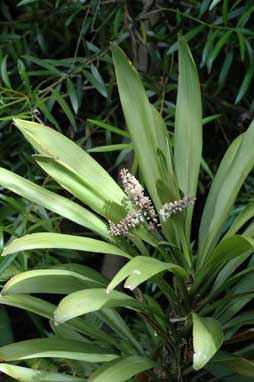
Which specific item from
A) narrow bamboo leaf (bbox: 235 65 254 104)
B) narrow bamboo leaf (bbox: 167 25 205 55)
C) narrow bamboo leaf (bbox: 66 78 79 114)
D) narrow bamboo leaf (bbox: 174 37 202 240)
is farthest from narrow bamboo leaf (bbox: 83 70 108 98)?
narrow bamboo leaf (bbox: 174 37 202 240)

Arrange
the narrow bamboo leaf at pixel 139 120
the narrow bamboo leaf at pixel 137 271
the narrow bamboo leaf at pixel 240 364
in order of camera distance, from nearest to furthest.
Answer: the narrow bamboo leaf at pixel 137 271, the narrow bamboo leaf at pixel 240 364, the narrow bamboo leaf at pixel 139 120

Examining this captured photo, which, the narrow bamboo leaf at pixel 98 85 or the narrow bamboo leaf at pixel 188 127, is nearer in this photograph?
the narrow bamboo leaf at pixel 188 127

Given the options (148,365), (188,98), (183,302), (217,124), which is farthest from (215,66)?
(148,365)

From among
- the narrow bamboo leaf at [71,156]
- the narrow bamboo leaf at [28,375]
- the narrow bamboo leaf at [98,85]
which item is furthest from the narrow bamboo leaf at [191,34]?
the narrow bamboo leaf at [28,375]

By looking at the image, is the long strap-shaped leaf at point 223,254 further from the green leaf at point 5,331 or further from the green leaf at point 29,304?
the green leaf at point 5,331

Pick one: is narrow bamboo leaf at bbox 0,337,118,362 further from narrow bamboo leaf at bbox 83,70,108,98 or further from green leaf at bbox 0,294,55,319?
narrow bamboo leaf at bbox 83,70,108,98

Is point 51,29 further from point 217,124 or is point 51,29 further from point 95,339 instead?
point 95,339
